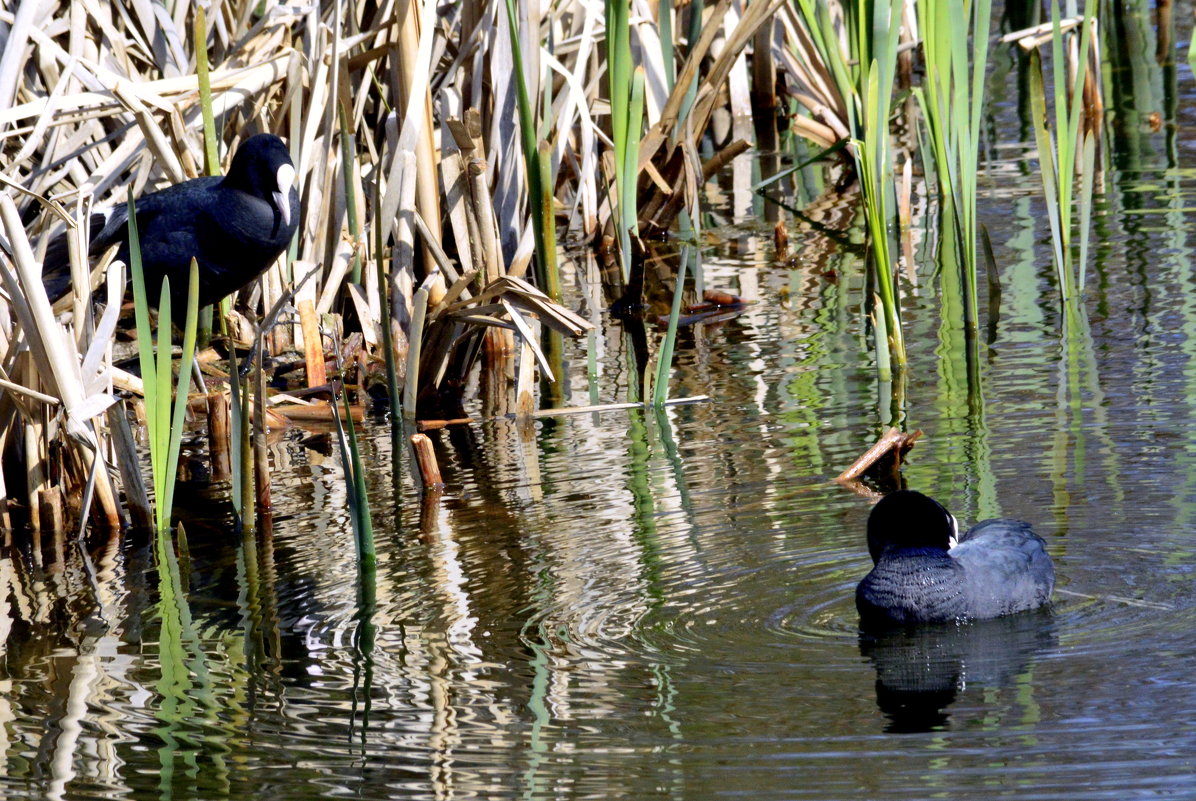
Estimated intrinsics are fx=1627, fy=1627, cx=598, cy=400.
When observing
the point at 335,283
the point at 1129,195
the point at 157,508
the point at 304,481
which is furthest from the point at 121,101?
the point at 1129,195

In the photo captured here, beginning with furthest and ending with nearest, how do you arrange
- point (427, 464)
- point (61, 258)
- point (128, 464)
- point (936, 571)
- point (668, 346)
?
point (61, 258) < point (668, 346) < point (427, 464) < point (128, 464) < point (936, 571)

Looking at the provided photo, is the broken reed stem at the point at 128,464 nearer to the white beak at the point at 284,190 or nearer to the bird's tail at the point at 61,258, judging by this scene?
the white beak at the point at 284,190

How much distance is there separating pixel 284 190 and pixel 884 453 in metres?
2.10

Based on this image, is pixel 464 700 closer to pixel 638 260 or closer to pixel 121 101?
pixel 121 101

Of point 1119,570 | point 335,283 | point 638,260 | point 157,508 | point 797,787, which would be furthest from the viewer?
point 638,260

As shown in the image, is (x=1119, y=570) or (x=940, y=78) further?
(x=940, y=78)

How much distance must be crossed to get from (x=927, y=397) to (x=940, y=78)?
92 cm

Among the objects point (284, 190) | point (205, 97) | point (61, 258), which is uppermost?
point (205, 97)

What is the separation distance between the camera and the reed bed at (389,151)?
4.77m

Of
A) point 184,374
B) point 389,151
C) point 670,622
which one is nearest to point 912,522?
point 670,622

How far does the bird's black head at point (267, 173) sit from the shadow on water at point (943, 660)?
8.69ft

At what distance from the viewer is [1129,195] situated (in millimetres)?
7297

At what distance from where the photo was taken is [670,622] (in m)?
3.26

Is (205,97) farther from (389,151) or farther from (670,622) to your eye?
(670,622)
